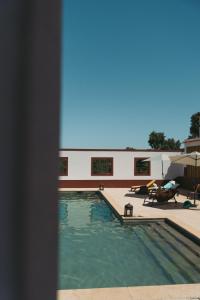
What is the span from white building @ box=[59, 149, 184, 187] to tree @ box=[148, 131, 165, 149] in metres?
38.8

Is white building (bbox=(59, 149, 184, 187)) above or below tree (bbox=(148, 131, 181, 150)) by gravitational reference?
below

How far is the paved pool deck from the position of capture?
4.98 metres

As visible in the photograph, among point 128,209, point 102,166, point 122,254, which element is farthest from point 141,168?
point 122,254

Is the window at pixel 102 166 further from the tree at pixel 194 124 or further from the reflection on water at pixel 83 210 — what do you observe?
the tree at pixel 194 124

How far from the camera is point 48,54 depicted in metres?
0.89

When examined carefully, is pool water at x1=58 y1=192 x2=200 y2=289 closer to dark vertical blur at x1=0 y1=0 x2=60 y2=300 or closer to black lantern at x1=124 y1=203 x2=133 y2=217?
black lantern at x1=124 y1=203 x2=133 y2=217

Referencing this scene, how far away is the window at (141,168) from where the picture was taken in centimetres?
2181

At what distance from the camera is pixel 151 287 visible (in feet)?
17.4

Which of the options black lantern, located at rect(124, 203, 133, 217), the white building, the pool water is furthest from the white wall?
black lantern, located at rect(124, 203, 133, 217)

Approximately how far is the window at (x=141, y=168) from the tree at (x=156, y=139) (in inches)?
1530

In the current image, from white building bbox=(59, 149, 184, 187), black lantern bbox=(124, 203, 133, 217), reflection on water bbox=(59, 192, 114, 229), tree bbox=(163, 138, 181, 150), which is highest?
tree bbox=(163, 138, 181, 150)

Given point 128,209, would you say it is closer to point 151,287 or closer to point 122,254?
point 122,254

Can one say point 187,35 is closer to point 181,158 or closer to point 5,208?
point 181,158

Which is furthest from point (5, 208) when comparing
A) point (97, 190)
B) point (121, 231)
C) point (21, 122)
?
point (97, 190)
